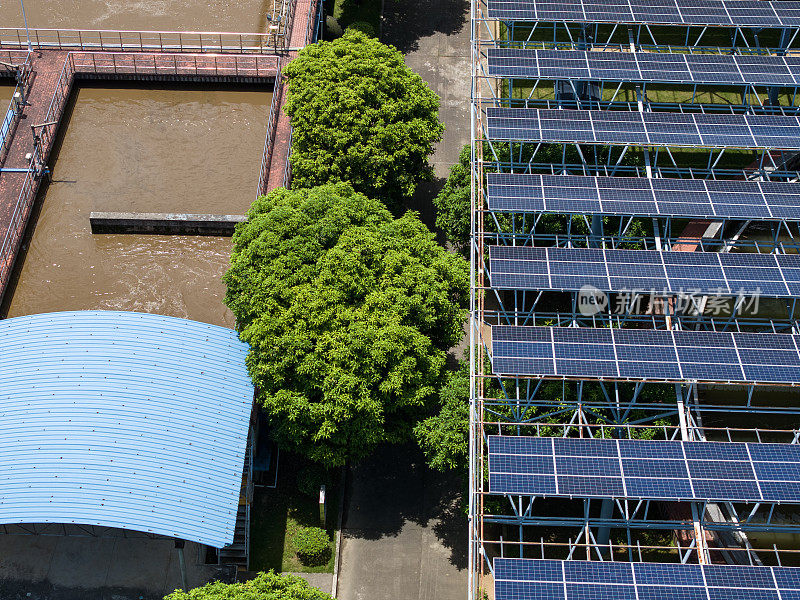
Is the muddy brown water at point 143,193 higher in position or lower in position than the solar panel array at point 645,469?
higher

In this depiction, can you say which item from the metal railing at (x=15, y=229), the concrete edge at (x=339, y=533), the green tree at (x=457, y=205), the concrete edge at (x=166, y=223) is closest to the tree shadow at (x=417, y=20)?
the green tree at (x=457, y=205)

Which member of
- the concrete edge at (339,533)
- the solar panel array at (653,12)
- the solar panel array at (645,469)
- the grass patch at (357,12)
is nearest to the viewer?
the solar panel array at (645,469)

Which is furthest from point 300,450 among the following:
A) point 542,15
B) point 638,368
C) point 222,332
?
point 542,15

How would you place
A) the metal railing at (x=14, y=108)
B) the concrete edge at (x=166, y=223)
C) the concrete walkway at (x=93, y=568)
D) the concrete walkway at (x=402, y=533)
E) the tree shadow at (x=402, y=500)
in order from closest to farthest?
the concrete walkway at (x=93, y=568)
the concrete walkway at (x=402, y=533)
the tree shadow at (x=402, y=500)
the concrete edge at (x=166, y=223)
the metal railing at (x=14, y=108)

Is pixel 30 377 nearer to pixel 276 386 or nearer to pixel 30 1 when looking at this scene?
pixel 276 386

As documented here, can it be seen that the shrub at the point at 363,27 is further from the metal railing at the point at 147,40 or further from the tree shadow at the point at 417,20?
the metal railing at the point at 147,40

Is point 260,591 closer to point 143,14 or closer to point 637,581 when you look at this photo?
point 637,581

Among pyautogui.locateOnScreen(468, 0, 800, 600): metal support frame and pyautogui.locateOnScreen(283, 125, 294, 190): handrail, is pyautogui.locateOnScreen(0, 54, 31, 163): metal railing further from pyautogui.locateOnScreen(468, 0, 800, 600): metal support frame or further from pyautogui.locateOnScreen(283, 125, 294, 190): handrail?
pyautogui.locateOnScreen(468, 0, 800, 600): metal support frame
